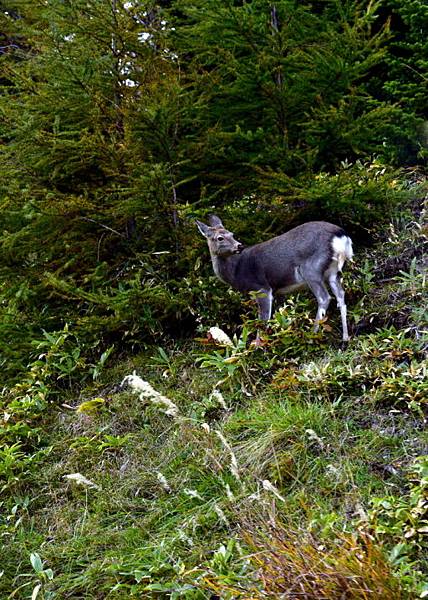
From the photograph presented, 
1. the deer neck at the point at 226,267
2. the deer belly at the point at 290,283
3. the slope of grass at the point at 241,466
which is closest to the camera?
the slope of grass at the point at 241,466

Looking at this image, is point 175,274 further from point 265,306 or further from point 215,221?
point 265,306

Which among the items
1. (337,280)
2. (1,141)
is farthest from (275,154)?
(1,141)

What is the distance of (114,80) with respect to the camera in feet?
21.5

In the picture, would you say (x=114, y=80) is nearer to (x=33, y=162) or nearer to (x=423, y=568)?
(x=33, y=162)

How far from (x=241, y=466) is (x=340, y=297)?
1871mm

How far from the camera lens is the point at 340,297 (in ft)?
18.0

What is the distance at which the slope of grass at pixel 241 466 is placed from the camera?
3.20 m

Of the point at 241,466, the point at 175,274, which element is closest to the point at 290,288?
the point at 175,274

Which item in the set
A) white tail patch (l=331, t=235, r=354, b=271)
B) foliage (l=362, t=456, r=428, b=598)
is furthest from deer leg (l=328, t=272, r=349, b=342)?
foliage (l=362, t=456, r=428, b=598)

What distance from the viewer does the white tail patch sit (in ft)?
18.1

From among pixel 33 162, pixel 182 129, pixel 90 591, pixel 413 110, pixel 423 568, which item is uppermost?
pixel 33 162

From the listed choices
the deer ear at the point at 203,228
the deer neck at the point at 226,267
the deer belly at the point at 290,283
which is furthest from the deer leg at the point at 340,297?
the deer ear at the point at 203,228

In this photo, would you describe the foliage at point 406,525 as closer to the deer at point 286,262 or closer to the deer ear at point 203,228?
the deer at point 286,262

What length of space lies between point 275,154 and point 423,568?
4.19 m
